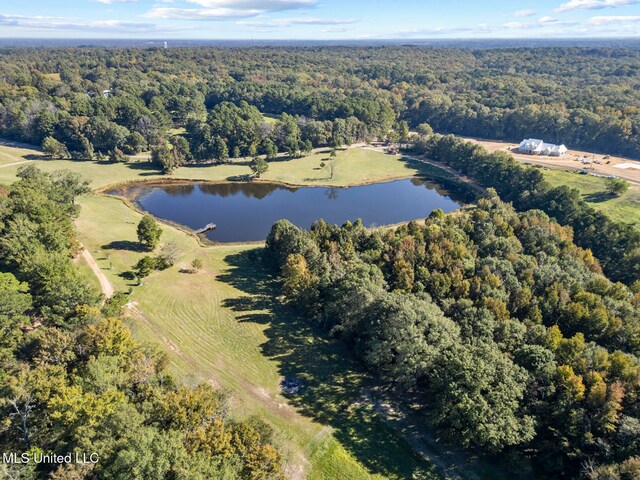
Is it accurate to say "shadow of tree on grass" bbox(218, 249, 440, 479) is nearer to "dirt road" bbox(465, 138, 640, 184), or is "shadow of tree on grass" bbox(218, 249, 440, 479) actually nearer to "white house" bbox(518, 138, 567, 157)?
"dirt road" bbox(465, 138, 640, 184)

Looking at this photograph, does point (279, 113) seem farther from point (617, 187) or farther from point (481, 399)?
point (481, 399)

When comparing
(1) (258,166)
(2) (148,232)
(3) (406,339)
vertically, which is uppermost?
(1) (258,166)

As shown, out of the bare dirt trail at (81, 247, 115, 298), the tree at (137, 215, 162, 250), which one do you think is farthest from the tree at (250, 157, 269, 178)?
the bare dirt trail at (81, 247, 115, 298)

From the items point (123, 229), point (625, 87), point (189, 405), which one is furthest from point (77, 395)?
point (625, 87)

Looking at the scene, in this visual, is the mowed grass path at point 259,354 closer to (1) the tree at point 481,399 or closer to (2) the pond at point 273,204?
(1) the tree at point 481,399

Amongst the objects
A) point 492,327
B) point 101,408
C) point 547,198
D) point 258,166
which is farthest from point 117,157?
point 547,198

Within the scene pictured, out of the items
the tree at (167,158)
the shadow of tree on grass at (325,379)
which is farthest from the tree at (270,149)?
the shadow of tree on grass at (325,379)

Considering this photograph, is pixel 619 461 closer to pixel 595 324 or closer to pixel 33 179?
pixel 595 324
